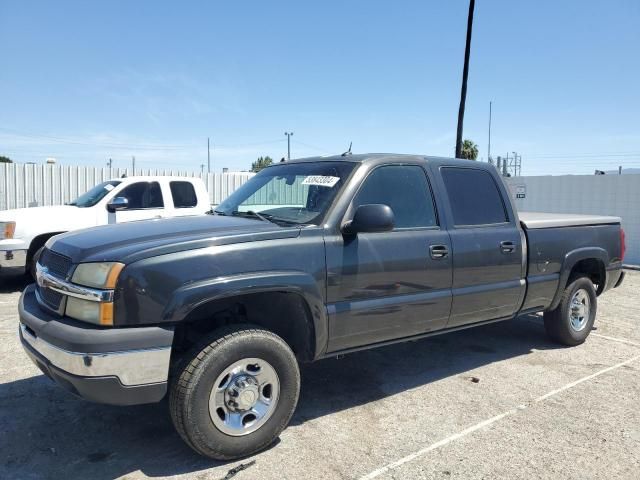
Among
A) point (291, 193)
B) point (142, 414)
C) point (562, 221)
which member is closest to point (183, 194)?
point (291, 193)

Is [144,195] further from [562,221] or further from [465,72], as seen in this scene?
[465,72]

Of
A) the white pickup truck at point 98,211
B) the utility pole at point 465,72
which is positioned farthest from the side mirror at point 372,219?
the utility pole at point 465,72

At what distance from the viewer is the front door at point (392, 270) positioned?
349 centimetres

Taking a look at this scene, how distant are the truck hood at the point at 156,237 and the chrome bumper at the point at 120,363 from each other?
0.51m

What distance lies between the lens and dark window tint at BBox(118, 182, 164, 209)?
8836 mm

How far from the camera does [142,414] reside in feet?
12.3

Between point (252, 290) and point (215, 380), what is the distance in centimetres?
56

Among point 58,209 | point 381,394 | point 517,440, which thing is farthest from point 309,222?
point 58,209

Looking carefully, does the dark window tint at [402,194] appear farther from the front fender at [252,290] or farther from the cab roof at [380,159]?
the front fender at [252,290]

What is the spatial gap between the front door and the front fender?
4.2 inches

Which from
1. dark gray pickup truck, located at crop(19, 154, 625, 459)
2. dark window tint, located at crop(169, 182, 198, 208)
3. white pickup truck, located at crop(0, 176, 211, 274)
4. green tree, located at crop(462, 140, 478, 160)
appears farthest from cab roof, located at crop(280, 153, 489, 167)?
green tree, located at crop(462, 140, 478, 160)

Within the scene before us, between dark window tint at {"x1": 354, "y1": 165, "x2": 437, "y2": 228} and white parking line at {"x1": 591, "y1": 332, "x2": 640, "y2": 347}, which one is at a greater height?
dark window tint at {"x1": 354, "y1": 165, "x2": 437, "y2": 228}

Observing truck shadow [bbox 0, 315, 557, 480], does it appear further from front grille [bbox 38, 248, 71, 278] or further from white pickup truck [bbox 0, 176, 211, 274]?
white pickup truck [bbox 0, 176, 211, 274]

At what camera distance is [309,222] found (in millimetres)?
3500
